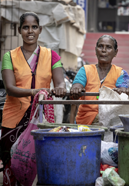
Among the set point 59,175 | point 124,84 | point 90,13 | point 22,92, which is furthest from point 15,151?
point 90,13

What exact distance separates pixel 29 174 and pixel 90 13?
21026 mm

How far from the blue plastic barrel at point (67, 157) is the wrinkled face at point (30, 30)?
154cm

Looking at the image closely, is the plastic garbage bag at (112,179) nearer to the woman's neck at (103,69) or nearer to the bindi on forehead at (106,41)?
the woman's neck at (103,69)

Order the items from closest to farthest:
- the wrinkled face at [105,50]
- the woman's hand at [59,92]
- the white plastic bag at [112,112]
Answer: the white plastic bag at [112,112], the woman's hand at [59,92], the wrinkled face at [105,50]

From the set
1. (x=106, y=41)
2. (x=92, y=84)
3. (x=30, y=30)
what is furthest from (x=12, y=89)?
(x=106, y=41)

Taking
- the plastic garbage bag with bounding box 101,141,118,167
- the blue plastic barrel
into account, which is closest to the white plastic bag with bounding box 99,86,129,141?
the plastic garbage bag with bounding box 101,141,118,167

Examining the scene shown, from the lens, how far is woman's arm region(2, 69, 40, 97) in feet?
10.4

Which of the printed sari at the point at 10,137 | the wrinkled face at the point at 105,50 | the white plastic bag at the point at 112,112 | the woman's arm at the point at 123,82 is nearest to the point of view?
the white plastic bag at the point at 112,112

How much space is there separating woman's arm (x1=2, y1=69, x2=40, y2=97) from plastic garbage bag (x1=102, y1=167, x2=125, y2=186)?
1161 mm

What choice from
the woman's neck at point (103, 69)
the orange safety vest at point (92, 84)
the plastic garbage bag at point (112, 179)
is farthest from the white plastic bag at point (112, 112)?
the plastic garbage bag at point (112, 179)

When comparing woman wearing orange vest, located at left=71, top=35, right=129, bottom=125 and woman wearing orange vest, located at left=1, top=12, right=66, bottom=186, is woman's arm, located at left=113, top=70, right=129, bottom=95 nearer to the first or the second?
woman wearing orange vest, located at left=71, top=35, right=129, bottom=125

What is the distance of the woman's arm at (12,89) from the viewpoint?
3.16m

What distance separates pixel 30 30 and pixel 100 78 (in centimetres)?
89

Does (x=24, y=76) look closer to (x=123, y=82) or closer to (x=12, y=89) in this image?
(x=12, y=89)
